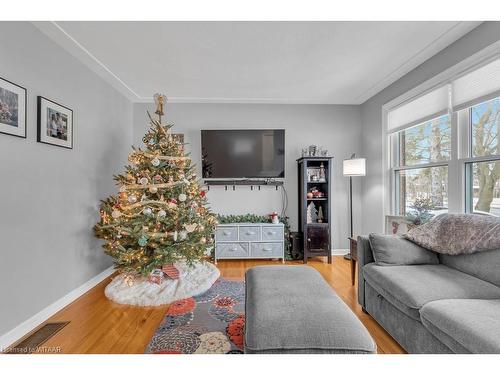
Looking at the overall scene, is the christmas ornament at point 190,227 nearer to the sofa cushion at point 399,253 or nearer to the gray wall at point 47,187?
the gray wall at point 47,187

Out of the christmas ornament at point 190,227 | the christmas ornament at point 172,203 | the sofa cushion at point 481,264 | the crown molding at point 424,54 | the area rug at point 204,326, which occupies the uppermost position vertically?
the crown molding at point 424,54

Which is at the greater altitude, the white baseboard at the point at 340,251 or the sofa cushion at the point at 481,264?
the sofa cushion at the point at 481,264

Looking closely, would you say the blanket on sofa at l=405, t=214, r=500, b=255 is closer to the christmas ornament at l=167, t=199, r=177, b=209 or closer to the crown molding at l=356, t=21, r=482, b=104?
the crown molding at l=356, t=21, r=482, b=104

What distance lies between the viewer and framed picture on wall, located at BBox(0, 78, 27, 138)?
1.77m

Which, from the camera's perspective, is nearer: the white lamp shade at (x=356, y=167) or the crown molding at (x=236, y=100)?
the white lamp shade at (x=356, y=167)

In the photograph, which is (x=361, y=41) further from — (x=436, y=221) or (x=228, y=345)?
(x=228, y=345)

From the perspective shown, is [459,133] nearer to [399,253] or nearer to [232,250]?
[399,253]

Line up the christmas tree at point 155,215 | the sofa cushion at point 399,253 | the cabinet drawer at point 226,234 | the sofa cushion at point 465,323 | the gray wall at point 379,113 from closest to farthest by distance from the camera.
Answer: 1. the sofa cushion at point 465,323
2. the sofa cushion at point 399,253
3. the gray wall at point 379,113
4. the christmas tree at point 155,215
5. the cabinet drawer at point 226,234

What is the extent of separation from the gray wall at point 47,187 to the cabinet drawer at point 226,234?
149cm

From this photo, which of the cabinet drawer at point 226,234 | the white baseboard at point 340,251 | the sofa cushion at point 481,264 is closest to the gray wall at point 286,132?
the white baseboard at point 340,251

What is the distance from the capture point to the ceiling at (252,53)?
2.13 meters

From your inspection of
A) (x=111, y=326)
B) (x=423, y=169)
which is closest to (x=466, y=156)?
(x=423, y=169)

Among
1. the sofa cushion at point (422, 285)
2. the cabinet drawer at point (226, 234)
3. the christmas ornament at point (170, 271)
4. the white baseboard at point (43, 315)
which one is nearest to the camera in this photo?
the sofa cushion at point (422, 285)

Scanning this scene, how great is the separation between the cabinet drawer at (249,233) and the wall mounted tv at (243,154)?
0.83 meters
